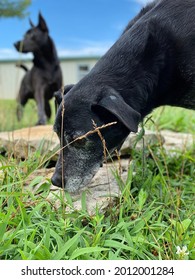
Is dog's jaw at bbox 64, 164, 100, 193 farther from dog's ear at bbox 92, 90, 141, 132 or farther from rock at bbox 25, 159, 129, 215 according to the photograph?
dog's ear at bbox 92, 90, 141, 132

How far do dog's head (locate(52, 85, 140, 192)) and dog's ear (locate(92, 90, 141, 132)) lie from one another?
0.05 m

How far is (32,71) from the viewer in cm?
860

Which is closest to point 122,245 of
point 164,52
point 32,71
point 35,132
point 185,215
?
point 185,215

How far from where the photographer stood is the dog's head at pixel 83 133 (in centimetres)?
297

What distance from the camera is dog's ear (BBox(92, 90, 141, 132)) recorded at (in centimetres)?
267

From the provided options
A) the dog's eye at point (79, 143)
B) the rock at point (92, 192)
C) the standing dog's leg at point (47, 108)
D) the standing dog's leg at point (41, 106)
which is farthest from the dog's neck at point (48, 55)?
the dog's eye at point (79, 143)

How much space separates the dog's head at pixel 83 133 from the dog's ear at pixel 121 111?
0.05 metres

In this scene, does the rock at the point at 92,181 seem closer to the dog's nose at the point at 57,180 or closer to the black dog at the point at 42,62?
the dog's nose at the point at 57,180

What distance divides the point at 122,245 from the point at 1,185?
1.24m

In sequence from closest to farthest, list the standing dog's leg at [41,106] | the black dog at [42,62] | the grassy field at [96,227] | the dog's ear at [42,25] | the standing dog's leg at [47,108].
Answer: the grassy field at [96,227]
the standing dog's leg at [41,106]
the black dog at [42,62]
the dog's ear at [42,25]
the standing dog's leg at [47,108]

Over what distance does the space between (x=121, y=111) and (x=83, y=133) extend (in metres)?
0.43

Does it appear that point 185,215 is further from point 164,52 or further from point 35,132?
point 35,132

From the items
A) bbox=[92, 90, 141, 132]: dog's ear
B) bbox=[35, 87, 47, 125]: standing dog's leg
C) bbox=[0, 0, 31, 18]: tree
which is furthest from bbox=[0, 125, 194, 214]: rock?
bbox=[0, 0, 31, 18]: tree

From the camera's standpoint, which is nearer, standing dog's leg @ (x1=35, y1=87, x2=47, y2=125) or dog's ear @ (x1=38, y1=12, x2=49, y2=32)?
standing dog's leg @ (x1=35, y1=87, x2=47, y2=125)
